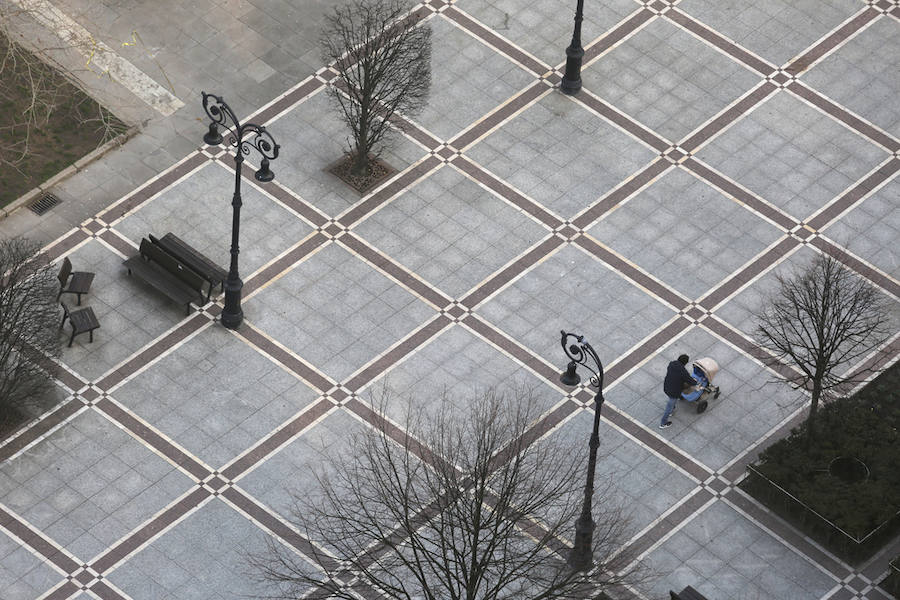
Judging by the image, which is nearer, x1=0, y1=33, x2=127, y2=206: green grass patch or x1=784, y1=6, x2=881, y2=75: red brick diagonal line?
x1=0, y1=33, x2=127, y2=206: green grass patch

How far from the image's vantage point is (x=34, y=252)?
5088 cm

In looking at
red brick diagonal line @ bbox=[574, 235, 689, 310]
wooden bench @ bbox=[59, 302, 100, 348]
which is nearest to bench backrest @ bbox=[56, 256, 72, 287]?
wooden bench @ bbox=[59, 302, 100, 348]

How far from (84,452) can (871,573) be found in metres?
17.2

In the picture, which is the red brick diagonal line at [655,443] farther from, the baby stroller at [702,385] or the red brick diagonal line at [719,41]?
the red brick diagonal line at [719,41]

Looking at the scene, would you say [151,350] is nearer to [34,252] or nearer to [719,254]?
[34,252]

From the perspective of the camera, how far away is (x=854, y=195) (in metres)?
55.4

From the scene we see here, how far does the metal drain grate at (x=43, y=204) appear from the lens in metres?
54.0

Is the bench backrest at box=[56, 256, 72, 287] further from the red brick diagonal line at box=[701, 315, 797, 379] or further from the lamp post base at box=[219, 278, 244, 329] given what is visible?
the red brick diagonal line at box=[701, 315, 797, 379]

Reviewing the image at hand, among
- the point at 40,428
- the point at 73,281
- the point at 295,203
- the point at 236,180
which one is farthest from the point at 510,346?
the point at 40,428

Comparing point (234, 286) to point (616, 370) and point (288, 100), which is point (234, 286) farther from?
point (616, 370)

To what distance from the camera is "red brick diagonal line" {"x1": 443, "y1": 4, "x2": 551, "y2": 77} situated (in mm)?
57947

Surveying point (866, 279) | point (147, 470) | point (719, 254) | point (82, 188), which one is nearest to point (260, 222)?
point (82, 188)

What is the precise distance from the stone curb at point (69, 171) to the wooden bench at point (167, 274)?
11.0ft

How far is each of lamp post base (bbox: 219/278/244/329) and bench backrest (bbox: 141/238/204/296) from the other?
2.78ft
